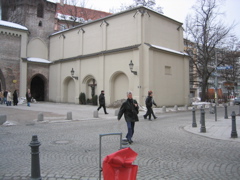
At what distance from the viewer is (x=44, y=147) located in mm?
6879

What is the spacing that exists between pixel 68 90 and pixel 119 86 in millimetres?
10420

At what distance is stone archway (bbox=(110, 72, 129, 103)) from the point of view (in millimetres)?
26681

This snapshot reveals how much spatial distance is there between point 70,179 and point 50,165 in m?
1.02

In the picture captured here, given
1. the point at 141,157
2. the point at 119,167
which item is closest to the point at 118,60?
the point at 141,157

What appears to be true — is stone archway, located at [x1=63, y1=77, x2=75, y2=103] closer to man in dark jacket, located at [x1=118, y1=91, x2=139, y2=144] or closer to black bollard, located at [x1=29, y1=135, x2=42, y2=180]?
man in dark jacket, located at [x1=118, y1=91, x2=139, y2=144]

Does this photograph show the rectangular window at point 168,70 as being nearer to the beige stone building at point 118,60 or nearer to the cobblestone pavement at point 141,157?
the beige stone building at point 118,60

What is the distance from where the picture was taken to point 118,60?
1054 inches

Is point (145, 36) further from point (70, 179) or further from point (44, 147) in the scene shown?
point (70, 179)

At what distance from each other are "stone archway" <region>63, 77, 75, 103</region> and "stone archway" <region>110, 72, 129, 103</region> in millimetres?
8231

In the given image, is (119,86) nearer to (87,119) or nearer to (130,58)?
(130,58)

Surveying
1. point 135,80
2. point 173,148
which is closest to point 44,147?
point 173,148

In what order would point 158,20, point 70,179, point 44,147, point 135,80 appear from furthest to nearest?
point 158,20, point 135,80, point 44,147, point 70,179

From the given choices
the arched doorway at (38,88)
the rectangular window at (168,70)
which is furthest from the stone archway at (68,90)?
the rectangular window at (168,70)

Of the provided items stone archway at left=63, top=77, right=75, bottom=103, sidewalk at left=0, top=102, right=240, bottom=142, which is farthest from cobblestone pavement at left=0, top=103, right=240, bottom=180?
stone archway at left=63, top=77, right=75, bottom=103
